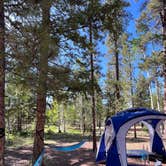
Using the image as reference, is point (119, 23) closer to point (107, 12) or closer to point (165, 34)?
point (107, 12)

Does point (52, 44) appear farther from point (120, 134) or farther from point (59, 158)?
point (59, 158)

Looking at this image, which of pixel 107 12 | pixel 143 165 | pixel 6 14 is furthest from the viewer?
pixel 143 165

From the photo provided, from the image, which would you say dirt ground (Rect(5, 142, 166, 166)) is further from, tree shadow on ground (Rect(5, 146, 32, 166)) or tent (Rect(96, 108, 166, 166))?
tent (Rect(96, 108, 166, 166))

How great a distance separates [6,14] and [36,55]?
1.05 metres

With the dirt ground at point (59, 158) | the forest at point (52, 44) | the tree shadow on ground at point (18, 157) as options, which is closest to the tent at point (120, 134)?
the dirt ground at point (59, 158)

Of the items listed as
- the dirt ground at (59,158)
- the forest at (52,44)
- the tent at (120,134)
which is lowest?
the dirt ground at (59,158)

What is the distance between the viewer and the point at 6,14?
18.2 feet

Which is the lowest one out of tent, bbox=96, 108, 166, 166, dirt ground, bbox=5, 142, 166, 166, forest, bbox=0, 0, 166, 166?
dirt ground, bbox=5, 142, 166, 166

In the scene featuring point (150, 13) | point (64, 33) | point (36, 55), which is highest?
point (150, 13)

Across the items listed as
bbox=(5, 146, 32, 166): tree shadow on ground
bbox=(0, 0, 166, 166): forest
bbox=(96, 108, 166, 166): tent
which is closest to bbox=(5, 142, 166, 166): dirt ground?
bbox=(5, 146, 32, 166): tree shadow on ground

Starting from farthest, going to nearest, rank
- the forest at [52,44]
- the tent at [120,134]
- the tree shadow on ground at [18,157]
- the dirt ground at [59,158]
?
the tree shadow on ground at [18,157] → the dirt ground at [59,158] → the tent at [120,134] → the forest at [52,44]

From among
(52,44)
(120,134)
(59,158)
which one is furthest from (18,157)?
(52,44)

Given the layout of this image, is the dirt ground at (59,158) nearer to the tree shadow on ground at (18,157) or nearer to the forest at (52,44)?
the tree shadow on ground at (18,157)

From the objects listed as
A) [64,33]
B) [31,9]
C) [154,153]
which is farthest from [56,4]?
[154,153]
